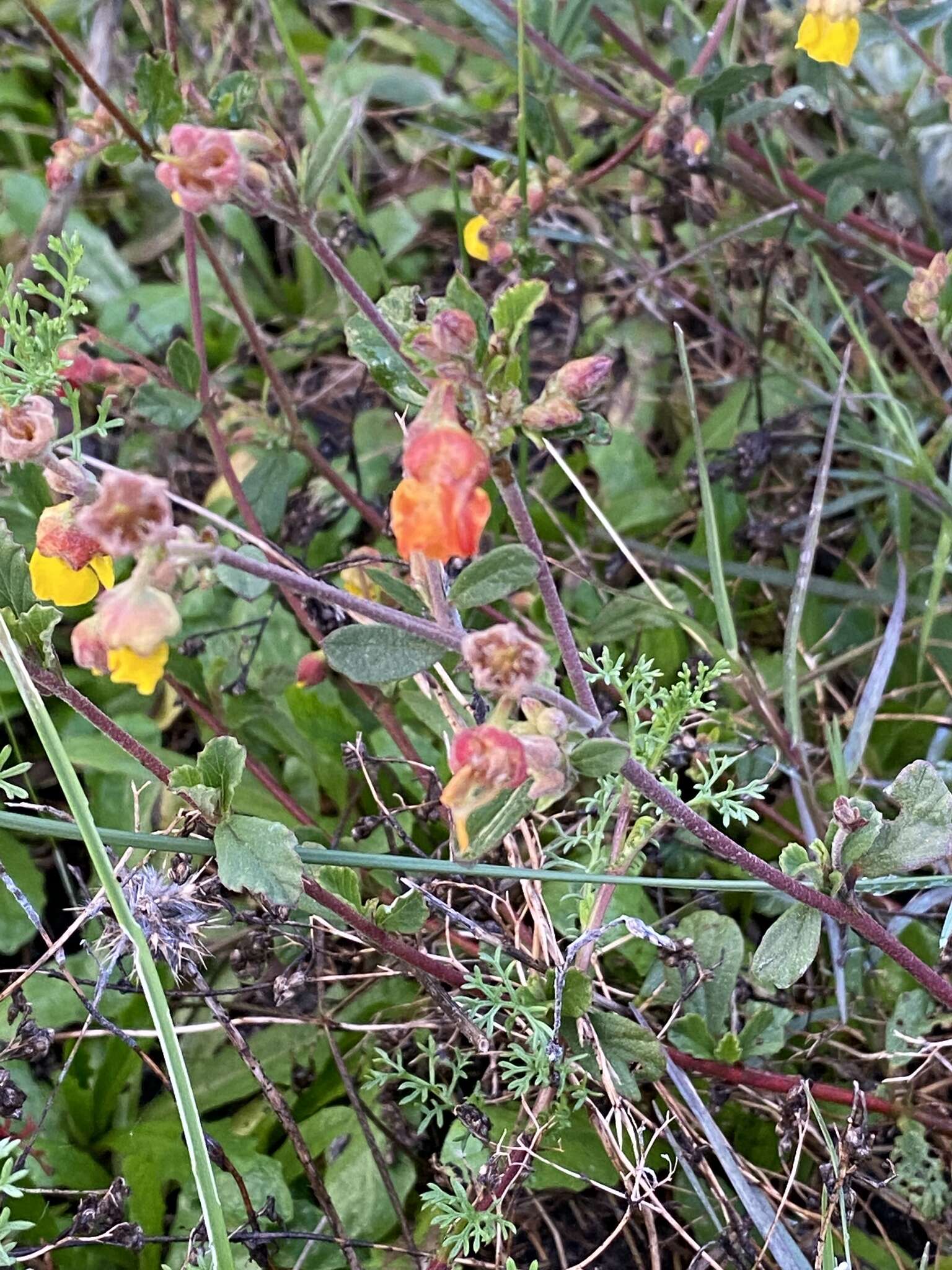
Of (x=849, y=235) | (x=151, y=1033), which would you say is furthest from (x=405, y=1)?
(x=151, y=1033)

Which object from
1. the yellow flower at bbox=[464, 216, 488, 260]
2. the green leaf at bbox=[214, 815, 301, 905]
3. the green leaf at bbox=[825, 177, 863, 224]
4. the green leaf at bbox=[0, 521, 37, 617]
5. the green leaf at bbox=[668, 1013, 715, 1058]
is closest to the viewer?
the green leaf at bbox=[214, 815, 301, 905]

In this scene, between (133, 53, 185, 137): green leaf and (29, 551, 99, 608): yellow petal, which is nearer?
(29, 551, 99, 608): yellow petal

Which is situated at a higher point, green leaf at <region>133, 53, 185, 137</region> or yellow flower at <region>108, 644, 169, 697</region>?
green leaf at <region>133, 53, 185, 137</region>

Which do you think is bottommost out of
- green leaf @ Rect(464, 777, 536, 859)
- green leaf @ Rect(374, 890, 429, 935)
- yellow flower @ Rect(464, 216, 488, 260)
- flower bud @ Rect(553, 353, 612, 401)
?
green leaf @ Rect(374, 890, 429, 935)

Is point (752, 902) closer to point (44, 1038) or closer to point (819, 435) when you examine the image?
point (819, 435)

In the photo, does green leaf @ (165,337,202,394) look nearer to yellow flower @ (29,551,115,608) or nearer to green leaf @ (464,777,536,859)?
yellow flower @ (29,551,115,608)

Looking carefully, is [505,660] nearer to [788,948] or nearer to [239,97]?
[788,948]

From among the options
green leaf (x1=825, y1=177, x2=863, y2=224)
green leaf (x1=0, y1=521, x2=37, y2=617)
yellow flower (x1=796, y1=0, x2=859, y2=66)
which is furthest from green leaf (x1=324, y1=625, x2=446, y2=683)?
green leaf (x1=825, y1=177, x2=863, y2=224)
